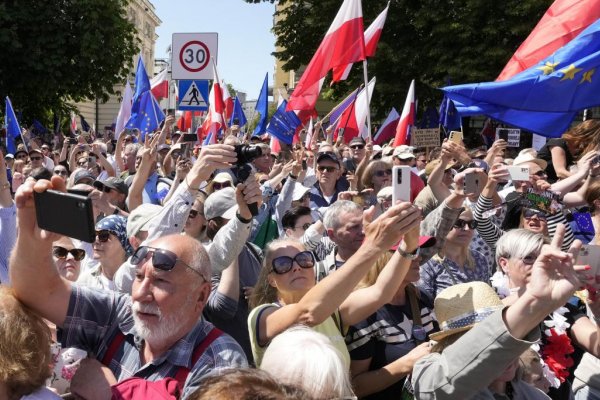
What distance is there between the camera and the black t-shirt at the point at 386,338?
3328mm

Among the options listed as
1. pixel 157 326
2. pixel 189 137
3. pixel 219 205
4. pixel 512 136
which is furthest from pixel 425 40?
pixel 157 326

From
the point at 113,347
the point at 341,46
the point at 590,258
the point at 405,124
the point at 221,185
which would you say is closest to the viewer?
the point at 113,347

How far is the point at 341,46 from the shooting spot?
9.59 meters

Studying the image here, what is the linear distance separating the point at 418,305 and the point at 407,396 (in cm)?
68

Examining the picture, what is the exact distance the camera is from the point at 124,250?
4.39m

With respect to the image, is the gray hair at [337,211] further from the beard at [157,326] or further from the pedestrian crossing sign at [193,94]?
the pedestrian crossing sign at [193,94]

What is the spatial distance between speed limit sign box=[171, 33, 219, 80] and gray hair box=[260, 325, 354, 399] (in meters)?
5.99

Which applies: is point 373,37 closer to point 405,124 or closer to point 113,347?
point 405,124

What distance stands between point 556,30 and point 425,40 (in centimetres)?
1694

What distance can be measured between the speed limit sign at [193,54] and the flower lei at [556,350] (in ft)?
17.6

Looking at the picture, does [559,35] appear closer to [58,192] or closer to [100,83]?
[58,192]

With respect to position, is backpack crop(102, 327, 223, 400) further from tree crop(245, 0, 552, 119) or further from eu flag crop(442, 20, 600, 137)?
tree crop(245, 0, 552, 119)

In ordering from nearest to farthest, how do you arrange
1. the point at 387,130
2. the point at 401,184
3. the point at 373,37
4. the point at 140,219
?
the point at 401,184, the point at 140,219, the point at 373,37, the point at 387,130

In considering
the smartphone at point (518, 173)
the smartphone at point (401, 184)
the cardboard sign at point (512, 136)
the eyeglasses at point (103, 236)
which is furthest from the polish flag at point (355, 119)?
the smartphone at point (401, 184)
